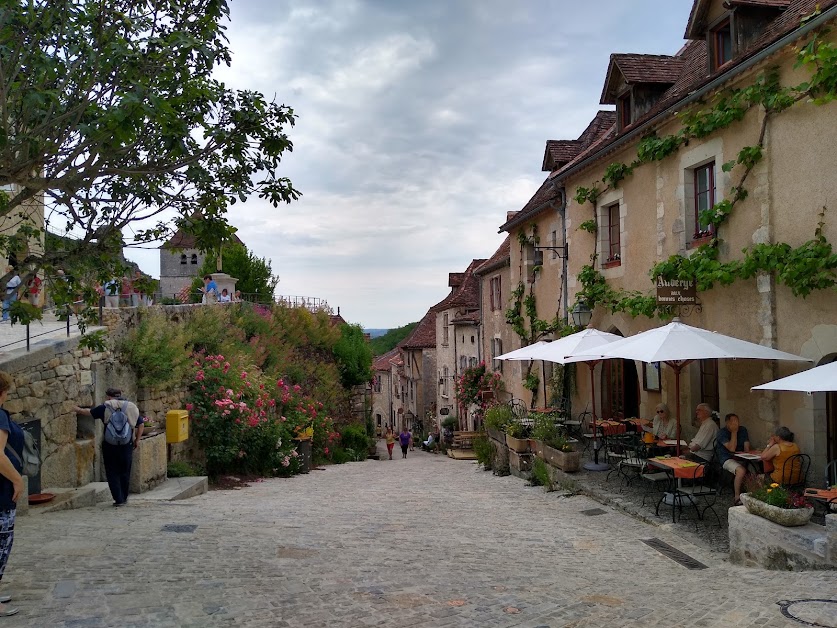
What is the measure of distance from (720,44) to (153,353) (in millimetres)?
9982

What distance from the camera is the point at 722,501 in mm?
8852

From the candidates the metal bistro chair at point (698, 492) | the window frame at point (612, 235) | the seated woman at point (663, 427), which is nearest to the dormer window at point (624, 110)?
the window frame at point (612, 235)

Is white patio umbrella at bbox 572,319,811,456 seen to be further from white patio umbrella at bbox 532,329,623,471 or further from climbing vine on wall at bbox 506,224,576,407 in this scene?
climbing vine on wall at bbox 506,224,576,407

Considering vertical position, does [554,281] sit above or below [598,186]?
below

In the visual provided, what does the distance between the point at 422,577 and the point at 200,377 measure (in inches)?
339

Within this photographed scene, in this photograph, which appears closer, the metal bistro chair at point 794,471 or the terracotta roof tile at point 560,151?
the metal bistro chair at point 794,471

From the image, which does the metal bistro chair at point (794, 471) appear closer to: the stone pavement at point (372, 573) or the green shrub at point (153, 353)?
the stone pavement at point (372, 573)

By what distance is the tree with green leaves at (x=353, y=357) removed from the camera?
82.0 ft

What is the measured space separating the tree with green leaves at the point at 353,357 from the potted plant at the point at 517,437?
1193 cm

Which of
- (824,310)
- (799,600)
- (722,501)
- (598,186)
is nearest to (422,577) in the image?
(799,600)

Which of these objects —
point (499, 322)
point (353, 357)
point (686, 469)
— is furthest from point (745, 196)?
point (353, 357)

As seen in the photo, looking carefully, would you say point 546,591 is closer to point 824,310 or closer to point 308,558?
point 308,558

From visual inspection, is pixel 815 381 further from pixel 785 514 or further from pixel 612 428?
pixel 612 428

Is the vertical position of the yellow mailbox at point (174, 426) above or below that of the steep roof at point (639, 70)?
below
